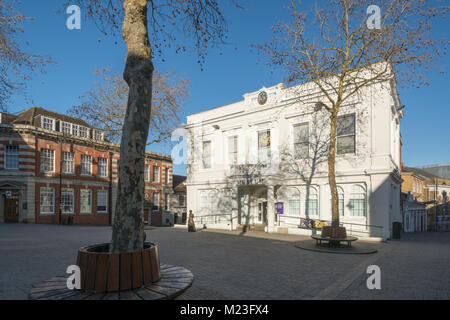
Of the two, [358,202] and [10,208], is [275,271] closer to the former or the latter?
[358,202]

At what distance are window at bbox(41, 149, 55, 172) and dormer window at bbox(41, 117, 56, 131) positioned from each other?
9.44 feet

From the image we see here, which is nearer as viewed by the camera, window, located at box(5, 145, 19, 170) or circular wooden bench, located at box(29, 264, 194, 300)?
circular wooden bench, located at box(29, 264, 194, 300)

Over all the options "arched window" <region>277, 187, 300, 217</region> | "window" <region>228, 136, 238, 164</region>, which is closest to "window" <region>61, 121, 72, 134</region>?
"window" <region>228, 136, 238, 164</region>

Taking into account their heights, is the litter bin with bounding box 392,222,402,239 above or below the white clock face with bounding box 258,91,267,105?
below

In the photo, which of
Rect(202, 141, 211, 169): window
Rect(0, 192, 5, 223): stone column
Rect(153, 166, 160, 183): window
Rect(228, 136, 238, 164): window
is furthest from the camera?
Rect(153, 166, 160, 183): window

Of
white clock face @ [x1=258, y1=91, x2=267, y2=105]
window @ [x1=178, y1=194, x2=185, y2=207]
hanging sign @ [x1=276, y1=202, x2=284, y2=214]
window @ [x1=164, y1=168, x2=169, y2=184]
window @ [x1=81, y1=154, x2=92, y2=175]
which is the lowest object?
window @ [x1=178, y1=194, x2=185, y2=207]

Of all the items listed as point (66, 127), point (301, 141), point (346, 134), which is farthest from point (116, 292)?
point (66, 127)

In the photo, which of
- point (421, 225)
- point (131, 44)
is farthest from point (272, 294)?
point (421, 225)

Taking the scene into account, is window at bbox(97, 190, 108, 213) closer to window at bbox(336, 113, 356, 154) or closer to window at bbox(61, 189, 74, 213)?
window at bbox(61, 189, 74, 213)

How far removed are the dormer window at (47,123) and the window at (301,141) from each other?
2486 centimetres

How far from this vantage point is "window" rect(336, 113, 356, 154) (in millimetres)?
17172

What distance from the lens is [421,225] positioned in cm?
3469

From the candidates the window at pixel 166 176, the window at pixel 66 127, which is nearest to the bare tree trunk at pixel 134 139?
the window at pixel 66 127
